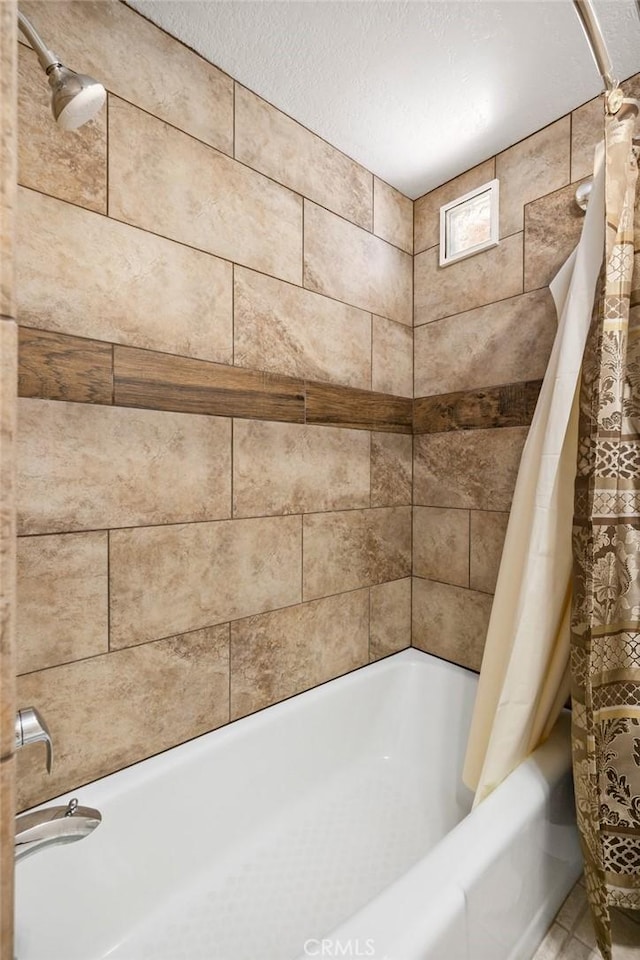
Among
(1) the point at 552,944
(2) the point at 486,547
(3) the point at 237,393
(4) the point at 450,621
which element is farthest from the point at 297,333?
(1) the point at 552,944

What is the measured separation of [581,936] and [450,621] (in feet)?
3.08

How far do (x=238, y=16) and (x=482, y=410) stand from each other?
140 cm

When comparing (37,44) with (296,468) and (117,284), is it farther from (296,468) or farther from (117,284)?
(296,468)

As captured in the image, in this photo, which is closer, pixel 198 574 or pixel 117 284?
pixel 117 284

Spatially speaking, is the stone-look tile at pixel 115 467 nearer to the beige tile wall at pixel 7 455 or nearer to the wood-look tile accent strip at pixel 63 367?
the wood-look tile accent strip at pixel 63 367

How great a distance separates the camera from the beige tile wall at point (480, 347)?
158cm

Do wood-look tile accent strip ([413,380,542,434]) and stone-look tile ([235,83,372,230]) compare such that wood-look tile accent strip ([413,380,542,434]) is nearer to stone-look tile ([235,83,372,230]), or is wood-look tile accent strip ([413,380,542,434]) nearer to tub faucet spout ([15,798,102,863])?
stone-look tile ([235,83,372,230])

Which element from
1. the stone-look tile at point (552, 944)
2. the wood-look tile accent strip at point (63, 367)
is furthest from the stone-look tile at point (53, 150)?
the stone-look tile at point (552, 944)

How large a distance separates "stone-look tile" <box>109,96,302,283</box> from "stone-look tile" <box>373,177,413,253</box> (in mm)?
434

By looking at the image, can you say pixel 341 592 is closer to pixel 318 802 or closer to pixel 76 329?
pixel 318 802

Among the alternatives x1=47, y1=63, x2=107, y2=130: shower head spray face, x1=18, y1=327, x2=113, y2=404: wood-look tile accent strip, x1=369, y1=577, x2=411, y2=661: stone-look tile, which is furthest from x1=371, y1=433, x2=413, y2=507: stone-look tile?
x1=47, y1=63, x2=107, y2=130: shower head spray face

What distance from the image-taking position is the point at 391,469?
6.29 ft

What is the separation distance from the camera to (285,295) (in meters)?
1.54

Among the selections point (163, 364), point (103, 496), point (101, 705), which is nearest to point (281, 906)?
point (101, 705)
